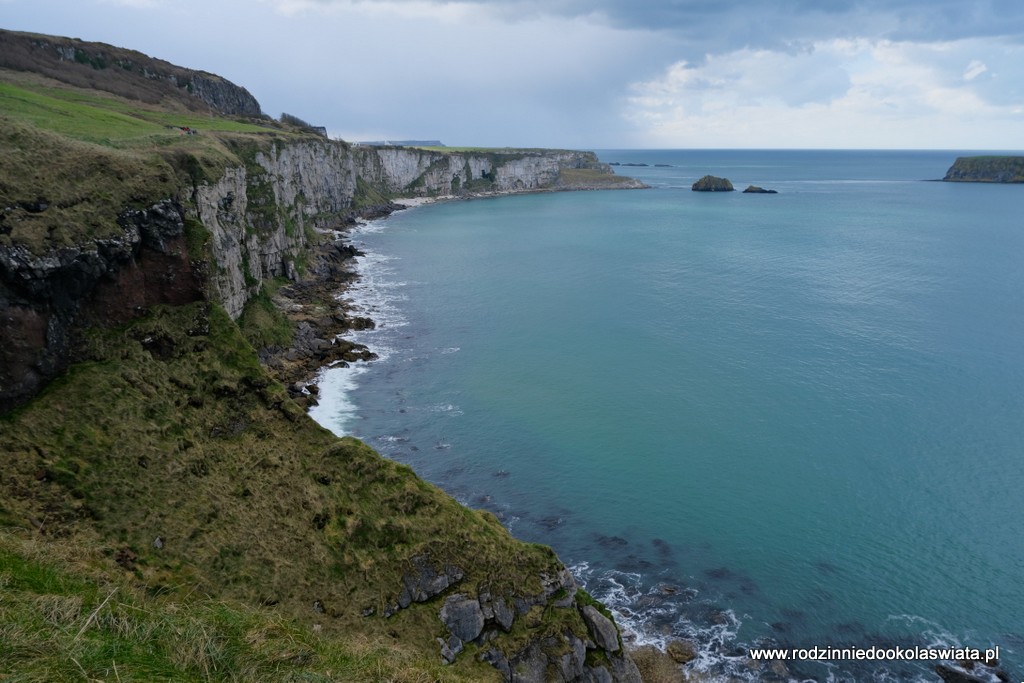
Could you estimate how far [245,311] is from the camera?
49.7m

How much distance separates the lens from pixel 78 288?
89.5ft

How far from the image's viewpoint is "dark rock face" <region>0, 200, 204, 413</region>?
957 inches

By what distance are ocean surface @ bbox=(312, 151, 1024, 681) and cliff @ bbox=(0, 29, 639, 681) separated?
8.13 m

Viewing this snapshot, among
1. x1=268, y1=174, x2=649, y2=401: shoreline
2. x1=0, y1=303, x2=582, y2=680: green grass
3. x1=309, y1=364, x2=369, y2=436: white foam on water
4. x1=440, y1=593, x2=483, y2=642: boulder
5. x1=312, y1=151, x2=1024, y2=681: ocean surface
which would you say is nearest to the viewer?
x1=0, y1=303, x2=582, y2=680: green grass

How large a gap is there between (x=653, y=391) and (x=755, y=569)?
18969 millimetres

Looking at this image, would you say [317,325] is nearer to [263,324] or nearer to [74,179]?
[263,324]

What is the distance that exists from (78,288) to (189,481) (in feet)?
34.2

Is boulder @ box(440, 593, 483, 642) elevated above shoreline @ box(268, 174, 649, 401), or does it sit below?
below

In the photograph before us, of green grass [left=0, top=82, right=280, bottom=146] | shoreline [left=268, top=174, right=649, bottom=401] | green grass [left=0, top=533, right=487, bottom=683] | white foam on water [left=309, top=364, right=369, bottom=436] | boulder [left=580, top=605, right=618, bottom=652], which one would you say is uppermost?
green grass [left=0, top=82, right=280, bottom=146]

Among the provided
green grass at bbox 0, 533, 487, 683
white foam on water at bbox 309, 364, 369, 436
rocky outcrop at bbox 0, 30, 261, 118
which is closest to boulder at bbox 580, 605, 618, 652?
green grass at bbox 0, 533, 487, 683

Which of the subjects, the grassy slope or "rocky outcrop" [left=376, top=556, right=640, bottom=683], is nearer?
"rocky outcrop" [left=376, top=556, right=640, bottom=683]

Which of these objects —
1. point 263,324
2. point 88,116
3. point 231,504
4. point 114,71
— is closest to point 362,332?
point 263,324

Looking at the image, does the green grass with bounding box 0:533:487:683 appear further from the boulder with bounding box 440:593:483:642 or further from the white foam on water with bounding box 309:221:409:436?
the white foam on water with bounding box 309:221:409:436

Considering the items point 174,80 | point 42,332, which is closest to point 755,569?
point 42,332
